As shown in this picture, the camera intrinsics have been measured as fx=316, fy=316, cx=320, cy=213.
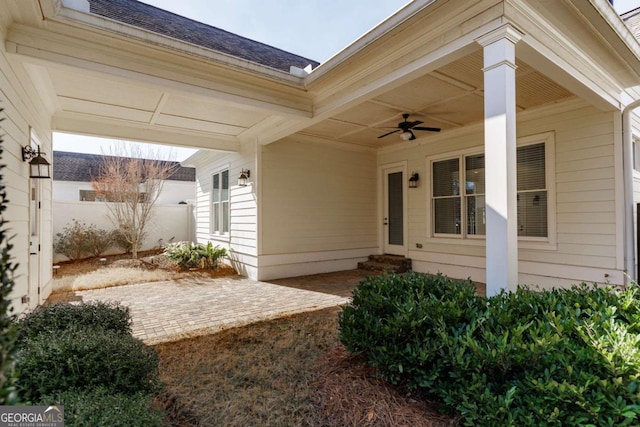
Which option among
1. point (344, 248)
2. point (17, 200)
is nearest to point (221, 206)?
point (344, 248)

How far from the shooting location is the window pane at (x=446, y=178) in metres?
6.77

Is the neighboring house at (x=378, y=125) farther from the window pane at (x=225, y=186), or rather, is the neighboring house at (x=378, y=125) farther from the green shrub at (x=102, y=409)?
the green shrub at (x=102, y=409)

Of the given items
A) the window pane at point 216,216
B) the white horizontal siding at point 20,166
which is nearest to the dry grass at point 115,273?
the white horizontal siding at point 20,166

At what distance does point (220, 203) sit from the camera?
8898 mm

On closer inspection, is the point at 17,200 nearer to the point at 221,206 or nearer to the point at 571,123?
the point at 221,206

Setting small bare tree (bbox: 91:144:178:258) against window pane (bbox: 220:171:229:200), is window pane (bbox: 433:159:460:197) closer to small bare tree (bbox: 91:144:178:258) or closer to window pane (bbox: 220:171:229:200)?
window pane (bbox: 220:171:229:200)

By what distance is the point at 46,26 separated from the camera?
3.18 metres

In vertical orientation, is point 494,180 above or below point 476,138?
below

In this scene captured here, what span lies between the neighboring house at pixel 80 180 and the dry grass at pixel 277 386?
12664 millimetres

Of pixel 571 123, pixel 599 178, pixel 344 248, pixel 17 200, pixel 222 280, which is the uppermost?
pixel 571 123

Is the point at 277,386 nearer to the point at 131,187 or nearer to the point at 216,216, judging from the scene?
the point at 216,216

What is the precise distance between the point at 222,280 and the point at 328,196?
3.11 meters

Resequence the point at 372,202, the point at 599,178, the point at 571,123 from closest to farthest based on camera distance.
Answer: the point at 599,178 < the point at 571,123 < the point at 372,202

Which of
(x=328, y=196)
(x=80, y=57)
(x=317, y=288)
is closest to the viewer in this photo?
(x=80, y=57)
